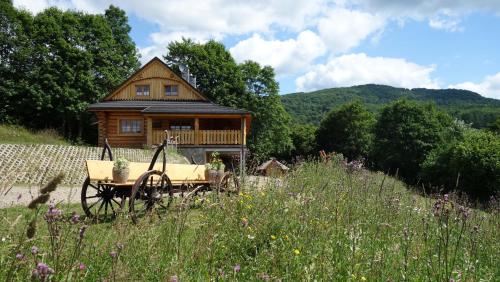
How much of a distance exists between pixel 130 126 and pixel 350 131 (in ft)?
115

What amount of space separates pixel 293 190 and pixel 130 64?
38662mm

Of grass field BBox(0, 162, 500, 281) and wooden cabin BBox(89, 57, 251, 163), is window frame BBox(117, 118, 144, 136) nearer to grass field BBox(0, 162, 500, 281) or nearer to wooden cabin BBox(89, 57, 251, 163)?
wooden cabin BBox(89, 57, 251, 163)

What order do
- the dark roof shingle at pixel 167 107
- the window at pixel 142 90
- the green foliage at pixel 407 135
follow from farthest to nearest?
the green foliage at pixel 407 135 < the window at pixel 142 90 < the dark roof shingle at pixel 167 107

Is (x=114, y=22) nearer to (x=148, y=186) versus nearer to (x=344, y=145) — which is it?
(x=344, y=145)

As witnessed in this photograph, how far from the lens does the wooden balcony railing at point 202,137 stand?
25453mm

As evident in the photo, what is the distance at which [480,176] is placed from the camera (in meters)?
24.4

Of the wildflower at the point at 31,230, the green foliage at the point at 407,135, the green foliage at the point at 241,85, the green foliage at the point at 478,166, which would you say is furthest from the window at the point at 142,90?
the wildflower at the point at 31,230

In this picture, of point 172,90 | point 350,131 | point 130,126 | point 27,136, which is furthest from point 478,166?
point 350,131

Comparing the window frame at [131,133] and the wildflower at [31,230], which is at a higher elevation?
the window frame at [131,133]

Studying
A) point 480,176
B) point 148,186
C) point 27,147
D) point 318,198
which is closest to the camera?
point 318,198

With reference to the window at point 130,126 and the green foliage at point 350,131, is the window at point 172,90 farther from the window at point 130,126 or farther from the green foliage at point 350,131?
the green foliage at point 350,131

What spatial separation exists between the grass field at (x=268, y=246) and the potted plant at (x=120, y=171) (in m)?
2.63

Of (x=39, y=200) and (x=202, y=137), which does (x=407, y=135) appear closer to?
(x=202, y=137)

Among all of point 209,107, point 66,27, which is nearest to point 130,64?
point 66,27
